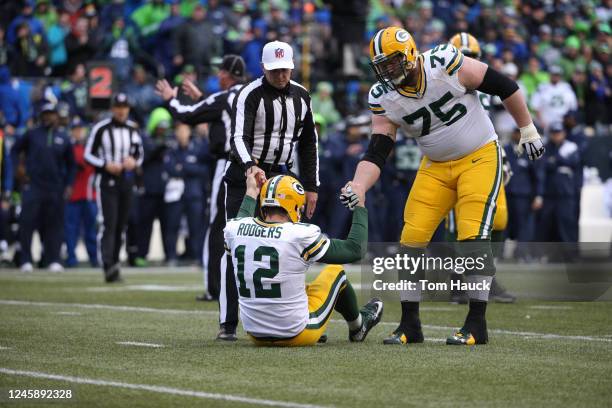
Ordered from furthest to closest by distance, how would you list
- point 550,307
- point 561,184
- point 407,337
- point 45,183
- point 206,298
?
point 561,184 < point 45,183 < point 206,298 < point 550,307 < point 407,337

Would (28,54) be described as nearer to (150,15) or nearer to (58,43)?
(58,43)

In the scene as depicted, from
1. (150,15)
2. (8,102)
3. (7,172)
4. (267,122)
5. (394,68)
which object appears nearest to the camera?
(394,68)

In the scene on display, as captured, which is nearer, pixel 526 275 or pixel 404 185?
pixel 526 275

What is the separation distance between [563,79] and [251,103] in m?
17.5

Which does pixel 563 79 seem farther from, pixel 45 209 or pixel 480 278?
pixel 480 278

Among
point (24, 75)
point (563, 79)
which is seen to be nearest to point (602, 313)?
point (24, 75)

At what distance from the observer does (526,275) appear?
1494 cm

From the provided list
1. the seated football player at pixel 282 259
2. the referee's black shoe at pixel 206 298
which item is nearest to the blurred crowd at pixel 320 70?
the referee's black shoe at pixel 206 298

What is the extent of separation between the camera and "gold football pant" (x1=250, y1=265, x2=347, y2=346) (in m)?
7.72

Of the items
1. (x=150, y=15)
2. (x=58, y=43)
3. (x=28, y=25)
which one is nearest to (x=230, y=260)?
(x=28, y=25)

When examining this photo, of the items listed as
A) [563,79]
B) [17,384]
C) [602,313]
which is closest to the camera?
[17,384]

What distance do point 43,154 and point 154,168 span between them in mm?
2053

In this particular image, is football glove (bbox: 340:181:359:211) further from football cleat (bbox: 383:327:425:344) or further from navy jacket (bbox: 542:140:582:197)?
navy jacket (bbox: 542:140:582:197)

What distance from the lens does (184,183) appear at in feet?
63.7
